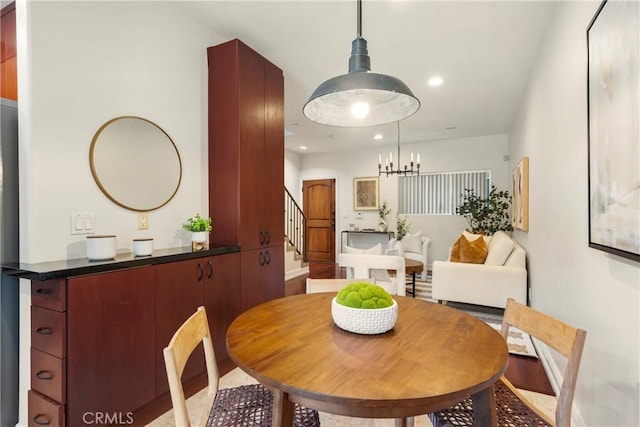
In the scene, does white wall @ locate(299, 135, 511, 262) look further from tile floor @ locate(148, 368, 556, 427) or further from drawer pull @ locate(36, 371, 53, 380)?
drawer pull @ locate(36, 371, 53, 380)

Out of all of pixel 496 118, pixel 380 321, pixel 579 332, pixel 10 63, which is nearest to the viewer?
pixel 579 332

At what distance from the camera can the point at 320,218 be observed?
8172 millimetres

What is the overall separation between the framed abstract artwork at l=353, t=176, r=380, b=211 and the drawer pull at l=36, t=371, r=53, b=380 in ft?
21.5

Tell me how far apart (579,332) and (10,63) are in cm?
322

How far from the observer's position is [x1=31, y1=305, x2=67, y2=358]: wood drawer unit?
1.48m

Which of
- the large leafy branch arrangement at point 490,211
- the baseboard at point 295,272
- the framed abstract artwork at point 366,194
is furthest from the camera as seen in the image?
the framed abstract artwork at point 366,194

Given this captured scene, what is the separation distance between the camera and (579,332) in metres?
1.07

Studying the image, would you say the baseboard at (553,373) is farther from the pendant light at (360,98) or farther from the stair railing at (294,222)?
the stair railing at (294,222)

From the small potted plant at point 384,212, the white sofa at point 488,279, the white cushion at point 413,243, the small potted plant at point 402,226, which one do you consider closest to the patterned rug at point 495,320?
the white sofa at point 488,279

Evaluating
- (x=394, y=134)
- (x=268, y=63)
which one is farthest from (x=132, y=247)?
(x=394, y=134)

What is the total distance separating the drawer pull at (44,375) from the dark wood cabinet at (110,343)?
0.11m

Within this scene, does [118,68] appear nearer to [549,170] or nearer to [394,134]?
[549,170]

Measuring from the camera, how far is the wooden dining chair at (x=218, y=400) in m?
0.99

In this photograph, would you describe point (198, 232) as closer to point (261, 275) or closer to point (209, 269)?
point (209, 269)
